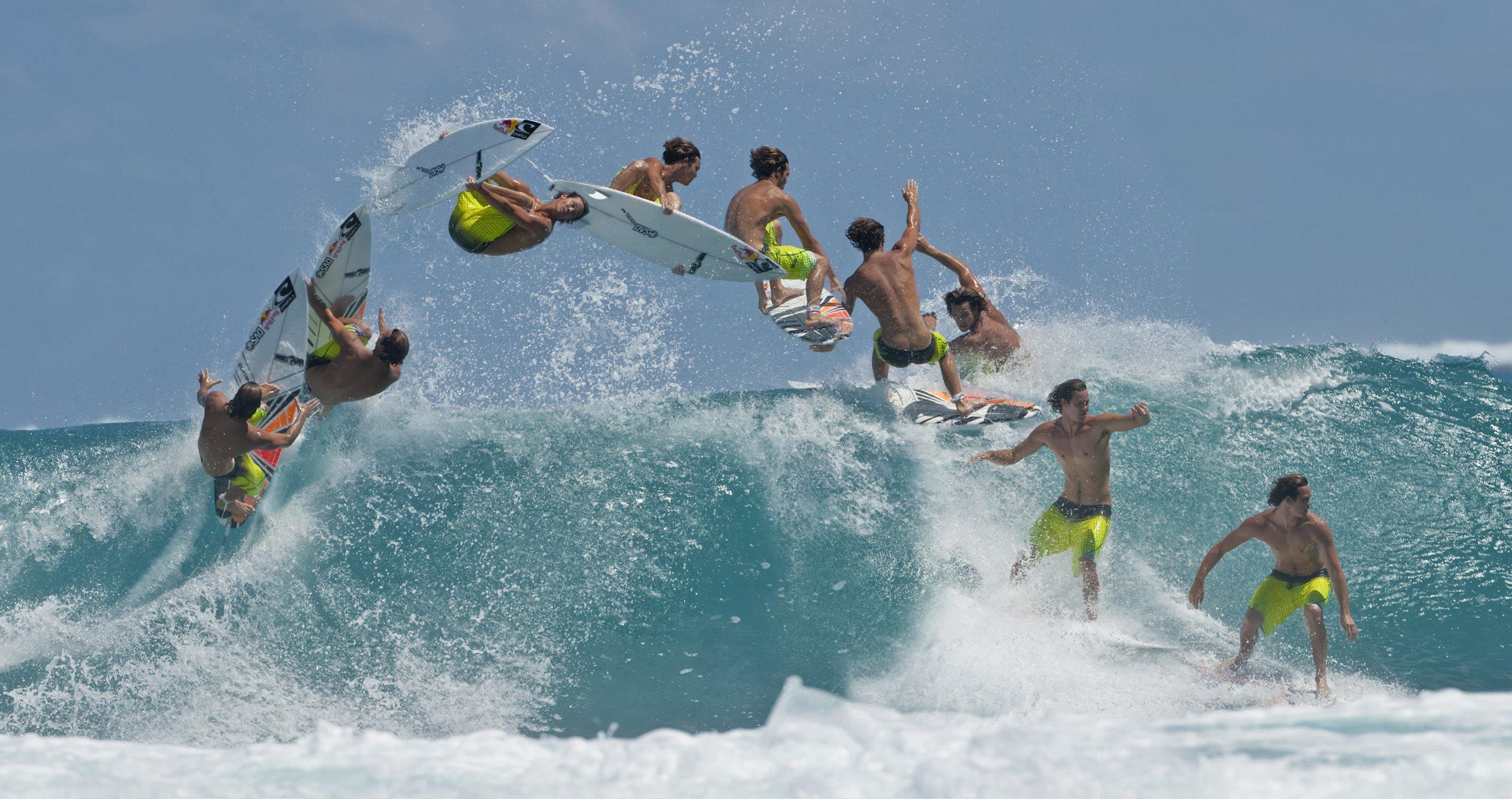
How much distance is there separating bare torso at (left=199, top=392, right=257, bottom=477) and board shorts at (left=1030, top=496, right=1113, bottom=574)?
5.41 m

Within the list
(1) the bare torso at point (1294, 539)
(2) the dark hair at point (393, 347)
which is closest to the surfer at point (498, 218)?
(2) the dark hair at point (393, 347)

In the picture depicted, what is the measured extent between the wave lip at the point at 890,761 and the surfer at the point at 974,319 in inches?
161

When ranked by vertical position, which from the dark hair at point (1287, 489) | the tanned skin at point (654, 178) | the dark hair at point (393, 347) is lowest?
the dark hair at point (393, 347)

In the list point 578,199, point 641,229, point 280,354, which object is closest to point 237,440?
point 280,354

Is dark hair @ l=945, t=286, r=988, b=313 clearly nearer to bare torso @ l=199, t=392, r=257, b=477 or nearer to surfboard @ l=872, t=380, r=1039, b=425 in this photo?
surfboard @ l=872, t=380, r=1039, b=425

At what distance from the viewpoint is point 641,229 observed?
26.5 feet

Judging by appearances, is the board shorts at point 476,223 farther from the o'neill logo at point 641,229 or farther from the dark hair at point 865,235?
the dark hair at point 865,235

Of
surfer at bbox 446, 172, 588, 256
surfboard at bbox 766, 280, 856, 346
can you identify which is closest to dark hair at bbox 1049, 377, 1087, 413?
surfboard at bbox 766, 280, 856, 346

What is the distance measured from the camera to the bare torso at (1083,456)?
21.0ft

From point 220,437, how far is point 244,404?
360 millimetres

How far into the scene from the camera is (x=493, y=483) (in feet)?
26.9

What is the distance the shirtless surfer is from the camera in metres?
7.27

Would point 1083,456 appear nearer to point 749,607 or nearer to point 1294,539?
point 1294,539

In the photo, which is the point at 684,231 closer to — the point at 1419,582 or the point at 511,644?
the point at 511,644
